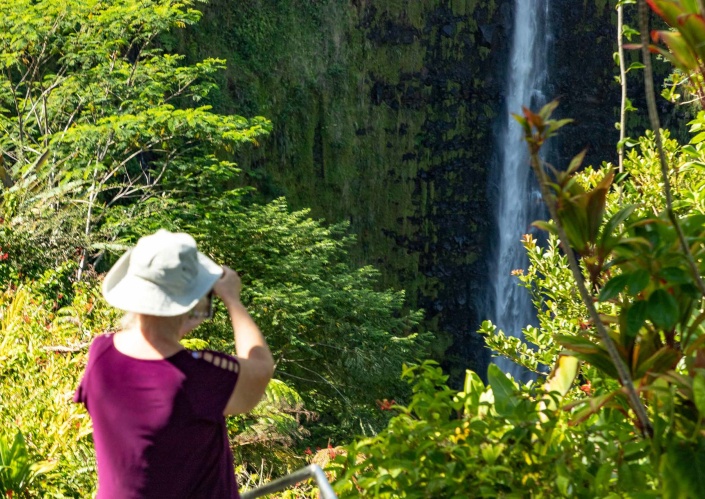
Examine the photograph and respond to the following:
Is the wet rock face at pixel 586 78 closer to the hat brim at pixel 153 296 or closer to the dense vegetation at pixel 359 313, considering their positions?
the dense vegetation at pixel 359 313

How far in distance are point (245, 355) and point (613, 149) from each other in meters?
23.1

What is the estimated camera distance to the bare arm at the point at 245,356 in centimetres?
165

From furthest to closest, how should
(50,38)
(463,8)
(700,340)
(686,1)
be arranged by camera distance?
(463,8) < (50,38) < (686,1) < (700,340)

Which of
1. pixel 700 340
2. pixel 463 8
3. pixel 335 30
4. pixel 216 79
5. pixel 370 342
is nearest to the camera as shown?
pixel 700 340

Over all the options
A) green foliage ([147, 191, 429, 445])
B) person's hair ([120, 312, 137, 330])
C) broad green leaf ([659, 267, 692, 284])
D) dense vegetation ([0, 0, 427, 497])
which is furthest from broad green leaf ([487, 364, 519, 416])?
green foliage ([147, 191, 429, 445])

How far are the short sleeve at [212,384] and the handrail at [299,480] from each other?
0.68 feet

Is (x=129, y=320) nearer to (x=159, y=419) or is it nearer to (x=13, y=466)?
(x=159, y=419)

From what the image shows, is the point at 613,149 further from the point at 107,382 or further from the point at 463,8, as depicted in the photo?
the point at 107,382

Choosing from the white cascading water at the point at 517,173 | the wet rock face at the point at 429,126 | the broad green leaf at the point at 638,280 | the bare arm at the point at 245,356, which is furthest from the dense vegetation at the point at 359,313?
the white cascading water at the point at 517,173

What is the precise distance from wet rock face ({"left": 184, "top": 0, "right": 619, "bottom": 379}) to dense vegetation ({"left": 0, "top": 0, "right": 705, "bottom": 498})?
6.25 meters

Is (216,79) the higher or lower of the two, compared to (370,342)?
higher

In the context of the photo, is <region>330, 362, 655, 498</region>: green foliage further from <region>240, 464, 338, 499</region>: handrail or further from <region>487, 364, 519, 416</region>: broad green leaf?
<region>240, 464, 338, 499</region>: handrail

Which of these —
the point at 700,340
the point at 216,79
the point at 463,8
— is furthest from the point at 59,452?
the point at 463,8

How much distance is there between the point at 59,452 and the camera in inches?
139
